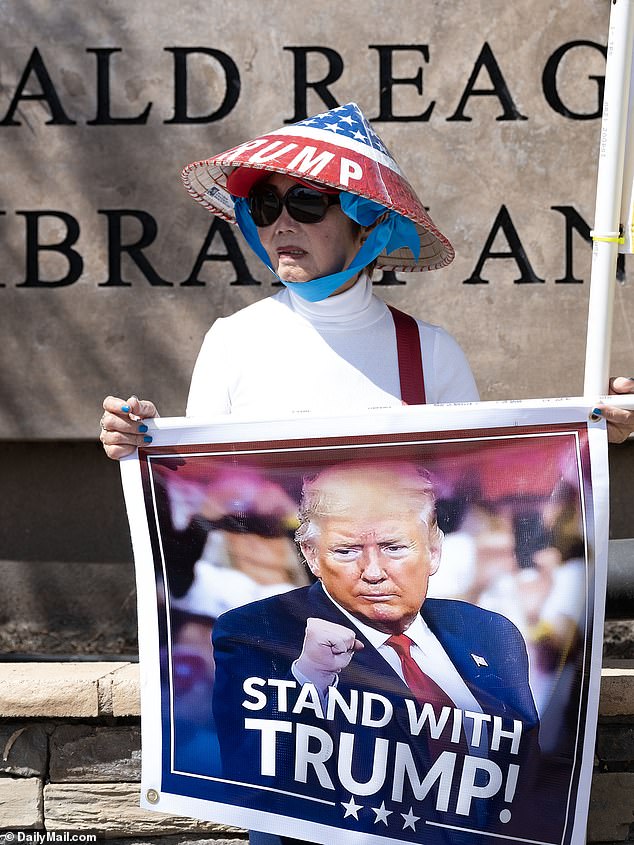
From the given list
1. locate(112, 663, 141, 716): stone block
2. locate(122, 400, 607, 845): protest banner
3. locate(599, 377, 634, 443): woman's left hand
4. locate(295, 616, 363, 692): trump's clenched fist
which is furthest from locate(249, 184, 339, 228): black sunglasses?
locate(112, 663, 141, 716): stone block

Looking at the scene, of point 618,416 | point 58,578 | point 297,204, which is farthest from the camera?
point 58,578

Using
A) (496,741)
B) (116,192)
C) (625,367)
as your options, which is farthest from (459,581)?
(116,192)

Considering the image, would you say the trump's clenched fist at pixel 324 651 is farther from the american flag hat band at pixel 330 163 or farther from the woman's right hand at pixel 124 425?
the american flag hat band at pixel 330 163

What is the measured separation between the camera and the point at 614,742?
2.96 meters

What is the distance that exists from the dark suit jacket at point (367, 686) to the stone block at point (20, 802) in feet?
2.83

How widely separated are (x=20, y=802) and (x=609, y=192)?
7.08ft

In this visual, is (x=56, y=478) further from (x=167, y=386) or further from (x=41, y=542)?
(x=167, y=386)

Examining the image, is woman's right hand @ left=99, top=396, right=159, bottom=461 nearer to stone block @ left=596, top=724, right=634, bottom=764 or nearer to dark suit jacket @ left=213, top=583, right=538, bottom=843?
dark suit jacket @ left=213, top=583, right=538, bottom=843

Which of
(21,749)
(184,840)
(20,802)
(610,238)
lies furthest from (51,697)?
(610,238)

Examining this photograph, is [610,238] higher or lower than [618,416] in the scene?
higher

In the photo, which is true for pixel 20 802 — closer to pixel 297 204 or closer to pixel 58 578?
pixel 58 578

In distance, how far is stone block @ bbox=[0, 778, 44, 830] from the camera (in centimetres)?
301

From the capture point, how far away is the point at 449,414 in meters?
2.34

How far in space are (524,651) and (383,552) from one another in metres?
0.36
